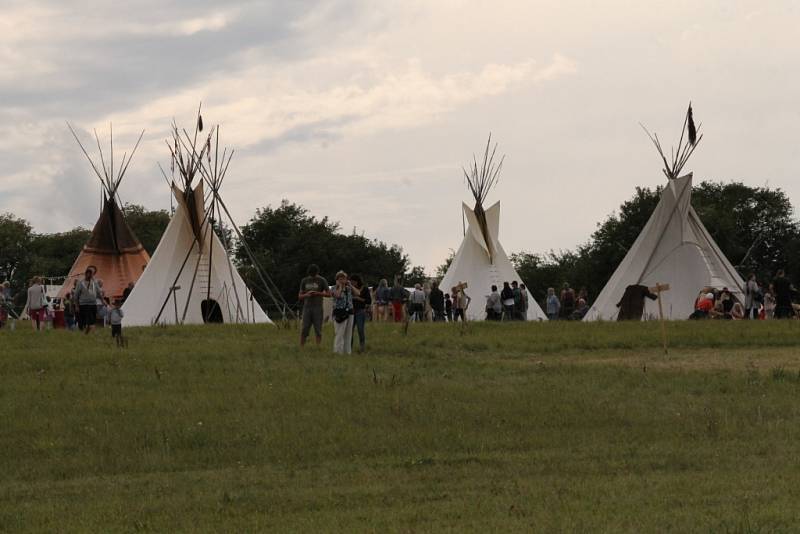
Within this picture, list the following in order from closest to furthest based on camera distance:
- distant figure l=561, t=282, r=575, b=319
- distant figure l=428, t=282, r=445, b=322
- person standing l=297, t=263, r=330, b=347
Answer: person standing l=297, t=263, r=330, b=347
distant figure l=428, t=282, r=445, b=322
distant figure l=561, t=282, r=575, b=319

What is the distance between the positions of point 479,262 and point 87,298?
1960cm

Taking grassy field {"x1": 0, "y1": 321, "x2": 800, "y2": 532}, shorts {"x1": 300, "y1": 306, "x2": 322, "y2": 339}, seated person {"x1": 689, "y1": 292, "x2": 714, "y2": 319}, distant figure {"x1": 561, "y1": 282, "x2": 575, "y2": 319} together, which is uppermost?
distant figure {"x1": 561, "y1": 282, "x2": 575, "y2": 319}

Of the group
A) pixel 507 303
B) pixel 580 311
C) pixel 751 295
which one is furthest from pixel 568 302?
pixel 751 295

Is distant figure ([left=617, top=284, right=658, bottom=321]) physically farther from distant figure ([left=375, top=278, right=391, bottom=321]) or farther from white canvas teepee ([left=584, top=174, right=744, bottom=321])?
distant figure ([left=375, top=278, right=391, bottom=321])

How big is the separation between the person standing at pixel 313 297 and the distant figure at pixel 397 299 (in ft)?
42.2

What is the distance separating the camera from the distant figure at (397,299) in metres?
32.8

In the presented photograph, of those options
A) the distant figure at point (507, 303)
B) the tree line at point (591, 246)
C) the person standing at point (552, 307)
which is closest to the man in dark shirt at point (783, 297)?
the person standing at point (552, 307)

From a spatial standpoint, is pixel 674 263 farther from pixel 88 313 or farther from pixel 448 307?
pixel 88 313

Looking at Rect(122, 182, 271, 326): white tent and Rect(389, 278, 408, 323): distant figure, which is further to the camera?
Rect(122, 182, 271, 326): white tent

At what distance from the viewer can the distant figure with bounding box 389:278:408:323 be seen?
108 feet

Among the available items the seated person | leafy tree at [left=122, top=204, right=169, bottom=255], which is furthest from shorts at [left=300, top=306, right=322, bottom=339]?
leafy tree at [left=122, top=204, right=169, bottom=255]

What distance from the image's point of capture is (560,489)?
9.97 metres

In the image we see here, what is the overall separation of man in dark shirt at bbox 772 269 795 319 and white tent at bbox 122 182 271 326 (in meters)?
12.4

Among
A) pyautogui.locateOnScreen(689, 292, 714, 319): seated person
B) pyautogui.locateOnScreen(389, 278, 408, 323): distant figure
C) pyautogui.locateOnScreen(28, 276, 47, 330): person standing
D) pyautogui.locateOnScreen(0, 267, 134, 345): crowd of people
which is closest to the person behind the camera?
pyautogui.locateOnScreen(0, 267, 134, 345): crowd of people
